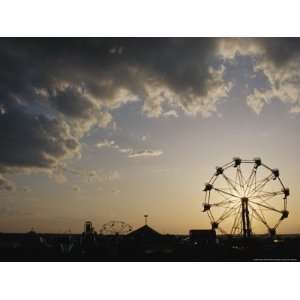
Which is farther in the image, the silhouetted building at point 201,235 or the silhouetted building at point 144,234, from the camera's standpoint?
the silhouetted building at point 201,235

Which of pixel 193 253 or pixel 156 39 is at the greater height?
pixel 156 39

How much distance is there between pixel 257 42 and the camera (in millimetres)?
7336

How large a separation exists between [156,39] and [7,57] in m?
2.80

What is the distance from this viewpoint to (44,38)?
7.35 metres

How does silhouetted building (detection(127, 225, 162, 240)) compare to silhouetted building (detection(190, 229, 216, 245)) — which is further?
silhouetted building (detection(190, 229, 216, 245))

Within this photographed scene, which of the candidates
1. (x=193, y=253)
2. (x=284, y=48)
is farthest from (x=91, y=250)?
(x=284, y=48)

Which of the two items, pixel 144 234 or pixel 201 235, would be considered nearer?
pixel 144 234
